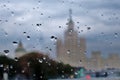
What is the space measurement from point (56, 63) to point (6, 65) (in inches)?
211


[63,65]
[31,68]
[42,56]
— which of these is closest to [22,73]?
[31,68]

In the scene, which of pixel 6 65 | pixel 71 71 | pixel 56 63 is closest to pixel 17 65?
pixel 6 65

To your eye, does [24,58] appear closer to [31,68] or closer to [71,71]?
[31,68]

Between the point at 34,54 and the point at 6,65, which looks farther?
the point at 34,54

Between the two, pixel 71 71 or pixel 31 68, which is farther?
pixel 31 68

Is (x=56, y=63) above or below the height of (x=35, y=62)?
above

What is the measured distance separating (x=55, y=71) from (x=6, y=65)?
244 inches

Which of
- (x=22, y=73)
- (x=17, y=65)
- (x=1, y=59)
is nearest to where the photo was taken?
(x=1, y=59)

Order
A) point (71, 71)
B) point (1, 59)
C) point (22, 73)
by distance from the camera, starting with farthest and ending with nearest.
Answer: point (22, 73) → point (1, 59) → point (71, 71)

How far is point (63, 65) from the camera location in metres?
29.4

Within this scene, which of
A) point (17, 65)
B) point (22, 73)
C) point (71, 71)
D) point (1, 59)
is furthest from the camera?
point (17, 65)

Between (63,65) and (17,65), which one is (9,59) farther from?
(63,65)

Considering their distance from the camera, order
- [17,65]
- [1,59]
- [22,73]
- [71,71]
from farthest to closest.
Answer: [17,65]
[22,73]
[1,59]
[71,71]

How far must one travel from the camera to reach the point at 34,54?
119ft
